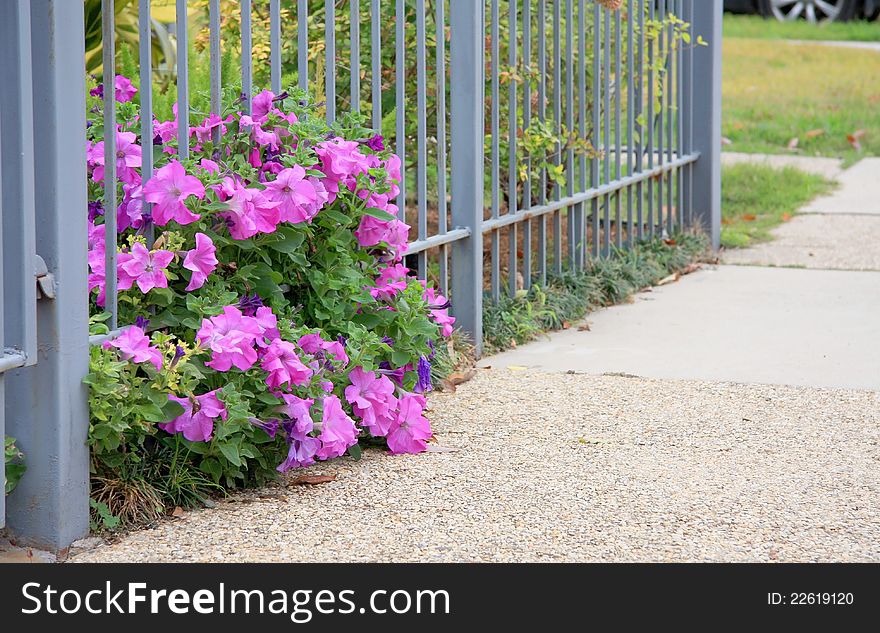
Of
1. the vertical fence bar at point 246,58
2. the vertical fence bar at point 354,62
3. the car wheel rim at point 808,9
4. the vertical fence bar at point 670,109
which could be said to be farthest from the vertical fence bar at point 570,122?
the car wheel rim at point 808,9

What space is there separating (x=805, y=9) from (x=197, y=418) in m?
18.7

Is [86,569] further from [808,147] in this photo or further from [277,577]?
[808,147]

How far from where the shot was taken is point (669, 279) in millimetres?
6773

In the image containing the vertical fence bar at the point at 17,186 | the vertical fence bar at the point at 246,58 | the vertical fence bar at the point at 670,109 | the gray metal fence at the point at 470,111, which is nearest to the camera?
the vertical fence bar at the point at 17,186

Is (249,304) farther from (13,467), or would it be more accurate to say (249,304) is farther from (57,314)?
(13,467)

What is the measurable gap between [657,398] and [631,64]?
2557mm

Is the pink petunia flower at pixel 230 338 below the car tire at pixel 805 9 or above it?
below

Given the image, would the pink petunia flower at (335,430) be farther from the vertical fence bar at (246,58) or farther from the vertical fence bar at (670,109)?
the vertical fence bar at (670,109)

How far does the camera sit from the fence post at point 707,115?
7.51 m

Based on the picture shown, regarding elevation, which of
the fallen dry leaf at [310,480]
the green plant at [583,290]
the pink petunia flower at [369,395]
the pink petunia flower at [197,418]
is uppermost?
the pink petunia flower at [197,418]

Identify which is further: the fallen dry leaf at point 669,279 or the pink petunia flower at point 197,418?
the fallen dry leaf at point 669,279

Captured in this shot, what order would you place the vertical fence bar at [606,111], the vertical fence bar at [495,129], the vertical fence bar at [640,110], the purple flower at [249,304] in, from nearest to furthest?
1. the purple flower at [249,304]
2. the vertical fence bar at [495,129]
3. the vertical fence bar at [606,111]
4. the vertical fence bar at [640,110]

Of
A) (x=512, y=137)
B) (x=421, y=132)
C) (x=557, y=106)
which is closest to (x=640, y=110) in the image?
(x=557, y=106)

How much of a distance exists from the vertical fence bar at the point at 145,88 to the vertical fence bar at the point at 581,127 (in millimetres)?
2952
